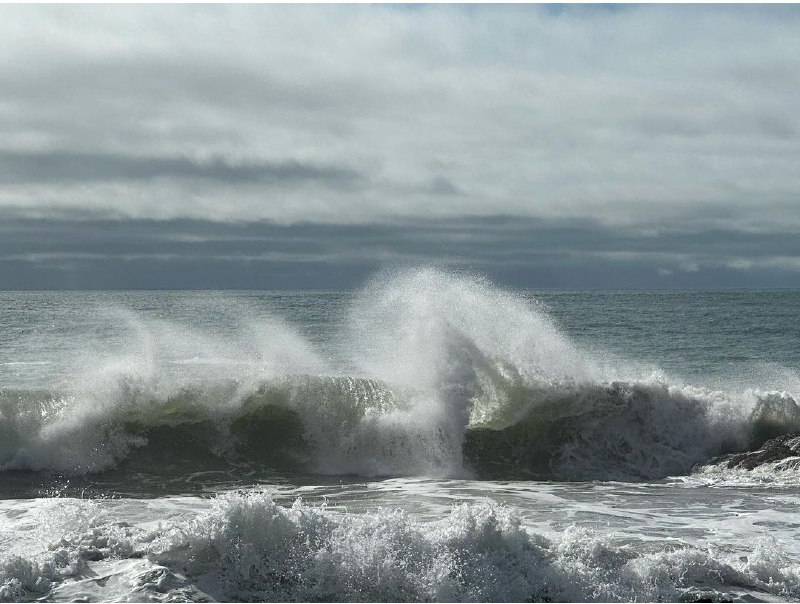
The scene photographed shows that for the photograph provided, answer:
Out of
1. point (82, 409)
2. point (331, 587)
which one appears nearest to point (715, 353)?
point (82, 409)

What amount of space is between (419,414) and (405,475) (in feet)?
5.58

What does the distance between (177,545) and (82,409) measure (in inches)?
301

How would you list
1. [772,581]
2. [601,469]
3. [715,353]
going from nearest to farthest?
[772,581] → [601,469] → [715,353]

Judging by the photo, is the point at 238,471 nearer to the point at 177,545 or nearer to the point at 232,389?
the point at 232,389

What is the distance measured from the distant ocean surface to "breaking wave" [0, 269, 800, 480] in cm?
5

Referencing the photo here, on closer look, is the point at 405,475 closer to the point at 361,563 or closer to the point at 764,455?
the point at 361,563

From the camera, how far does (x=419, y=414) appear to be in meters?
15.6

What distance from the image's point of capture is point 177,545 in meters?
8.64

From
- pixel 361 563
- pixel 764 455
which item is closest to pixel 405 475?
pixel 361 563

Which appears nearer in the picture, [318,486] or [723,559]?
[723,559]

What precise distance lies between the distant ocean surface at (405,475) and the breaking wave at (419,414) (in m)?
0.05

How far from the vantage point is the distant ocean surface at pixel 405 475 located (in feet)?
27.2

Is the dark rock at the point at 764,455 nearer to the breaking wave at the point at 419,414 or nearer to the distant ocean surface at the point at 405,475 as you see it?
the distant ocean surface at the point at 405,475

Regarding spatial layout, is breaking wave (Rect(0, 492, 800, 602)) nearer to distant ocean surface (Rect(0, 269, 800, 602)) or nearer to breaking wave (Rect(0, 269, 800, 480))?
distant ocean surface (Rect(0, 269, 800, 602))
